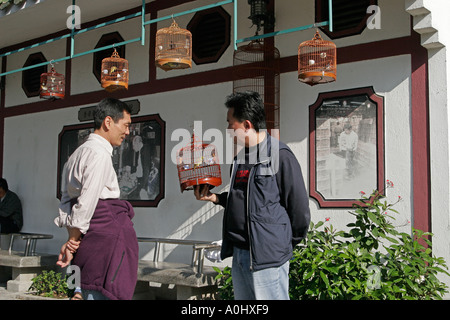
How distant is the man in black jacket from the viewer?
3518 mm

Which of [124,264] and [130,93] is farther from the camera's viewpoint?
[130,93]

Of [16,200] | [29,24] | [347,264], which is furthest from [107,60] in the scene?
[347,264]

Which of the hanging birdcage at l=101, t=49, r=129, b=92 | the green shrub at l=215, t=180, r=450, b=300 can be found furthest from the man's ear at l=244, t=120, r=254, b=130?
the hanging birdcage at l=101, t=49, r=129, b=92

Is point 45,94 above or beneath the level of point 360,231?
above

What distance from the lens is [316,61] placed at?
255 inches

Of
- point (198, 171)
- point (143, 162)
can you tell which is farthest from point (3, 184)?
point (198, 171)

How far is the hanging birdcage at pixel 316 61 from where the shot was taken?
6.08 meters

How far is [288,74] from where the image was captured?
7.18 meters

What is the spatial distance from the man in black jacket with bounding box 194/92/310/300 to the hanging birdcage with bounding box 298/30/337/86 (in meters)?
2.46

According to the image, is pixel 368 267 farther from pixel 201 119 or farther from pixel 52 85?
pixel 52 85

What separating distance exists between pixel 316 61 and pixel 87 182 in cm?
381

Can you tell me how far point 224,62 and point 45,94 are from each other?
331 cm

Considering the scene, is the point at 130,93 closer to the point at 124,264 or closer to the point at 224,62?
the point at 224,62
